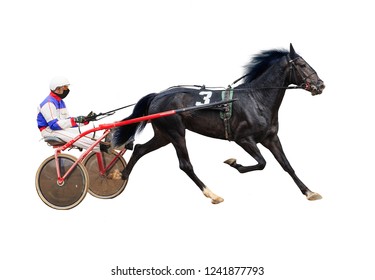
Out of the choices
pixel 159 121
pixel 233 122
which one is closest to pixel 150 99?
pixel 159 121

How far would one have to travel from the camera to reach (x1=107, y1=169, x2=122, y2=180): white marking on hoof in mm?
10883

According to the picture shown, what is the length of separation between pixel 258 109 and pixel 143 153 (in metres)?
1.85

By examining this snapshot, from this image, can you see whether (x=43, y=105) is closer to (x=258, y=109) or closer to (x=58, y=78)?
(x=58, y=78)

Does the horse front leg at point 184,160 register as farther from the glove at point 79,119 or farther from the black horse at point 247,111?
the glove at point 79,119

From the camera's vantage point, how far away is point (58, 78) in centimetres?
1041

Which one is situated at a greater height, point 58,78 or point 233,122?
point 58,78

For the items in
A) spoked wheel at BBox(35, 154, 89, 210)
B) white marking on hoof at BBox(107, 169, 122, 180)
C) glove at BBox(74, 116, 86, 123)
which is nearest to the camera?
spoked wheel at BBox(35, 154, 89, 210)

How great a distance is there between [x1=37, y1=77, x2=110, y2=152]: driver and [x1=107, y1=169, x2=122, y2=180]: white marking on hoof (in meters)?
0.54

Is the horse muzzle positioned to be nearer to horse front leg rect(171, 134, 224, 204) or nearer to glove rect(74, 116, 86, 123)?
horse front leg rect(171, 134, 224, 204)

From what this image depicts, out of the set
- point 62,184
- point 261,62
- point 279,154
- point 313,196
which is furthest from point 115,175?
point 313,196

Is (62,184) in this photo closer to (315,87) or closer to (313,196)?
(313,196)

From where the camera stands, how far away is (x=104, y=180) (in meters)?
11.0

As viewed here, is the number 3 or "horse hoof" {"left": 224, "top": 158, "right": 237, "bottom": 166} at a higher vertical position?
the number 3

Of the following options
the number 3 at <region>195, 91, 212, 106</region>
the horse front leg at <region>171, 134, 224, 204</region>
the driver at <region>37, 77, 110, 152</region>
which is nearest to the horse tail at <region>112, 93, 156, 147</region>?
the driver at <region>37, 77, 110, 152</region>
